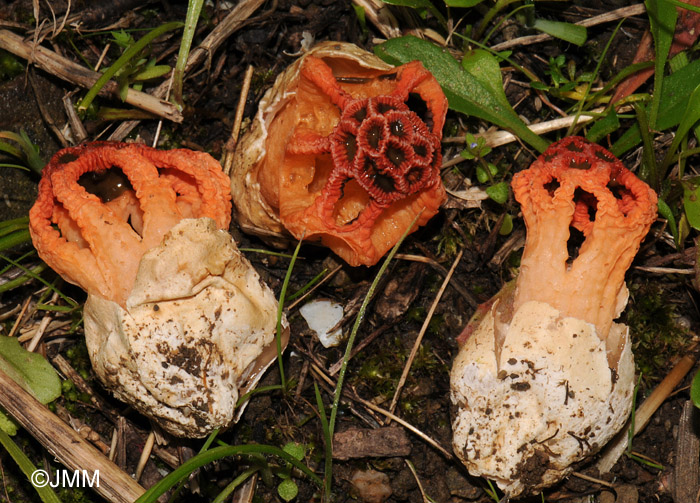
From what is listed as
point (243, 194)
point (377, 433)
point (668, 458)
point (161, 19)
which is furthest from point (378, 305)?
point (161, 19)

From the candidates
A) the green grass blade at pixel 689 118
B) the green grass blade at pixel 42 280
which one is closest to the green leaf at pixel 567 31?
the green grass blade at pixel 689 118

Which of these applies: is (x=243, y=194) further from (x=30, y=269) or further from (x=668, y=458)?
(x=668, y=458)

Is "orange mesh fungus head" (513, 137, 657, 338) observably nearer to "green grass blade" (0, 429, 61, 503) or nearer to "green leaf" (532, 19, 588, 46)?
"green leaf" (532, 19, 588, 46)

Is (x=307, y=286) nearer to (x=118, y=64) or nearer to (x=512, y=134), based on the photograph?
(x=512, y=134)

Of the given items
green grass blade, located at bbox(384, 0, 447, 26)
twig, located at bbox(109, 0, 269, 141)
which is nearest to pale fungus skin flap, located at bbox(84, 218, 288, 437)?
twig, located at bbox(109, 0, 269, 141)

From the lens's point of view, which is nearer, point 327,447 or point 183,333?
point 183,333

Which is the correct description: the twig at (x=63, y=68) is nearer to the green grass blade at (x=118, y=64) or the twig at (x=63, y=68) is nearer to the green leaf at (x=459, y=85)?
the green grass blade at (x=118, y=64)

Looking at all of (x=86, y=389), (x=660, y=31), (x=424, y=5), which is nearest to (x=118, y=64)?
(x=424, y=5)
